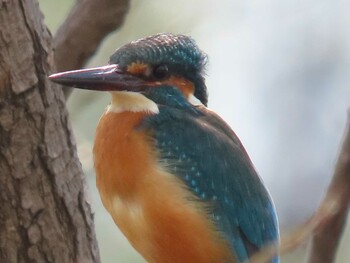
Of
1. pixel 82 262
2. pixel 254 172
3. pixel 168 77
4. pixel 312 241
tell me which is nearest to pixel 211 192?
pixel 254 172

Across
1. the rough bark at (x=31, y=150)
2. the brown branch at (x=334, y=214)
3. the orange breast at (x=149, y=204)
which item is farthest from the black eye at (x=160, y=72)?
the brown branch at (x=334, y=214)

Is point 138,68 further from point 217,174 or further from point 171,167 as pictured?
point 217,174

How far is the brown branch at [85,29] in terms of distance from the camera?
2.94 metres

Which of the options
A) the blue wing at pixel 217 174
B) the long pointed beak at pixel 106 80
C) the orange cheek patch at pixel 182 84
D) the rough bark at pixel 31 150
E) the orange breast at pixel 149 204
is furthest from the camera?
the orange cheek patch at pixel 182 84

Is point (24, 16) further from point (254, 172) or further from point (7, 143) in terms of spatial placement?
point (254, 172)

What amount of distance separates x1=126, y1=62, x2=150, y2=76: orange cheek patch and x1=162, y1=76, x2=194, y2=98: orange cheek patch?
5.7 inches

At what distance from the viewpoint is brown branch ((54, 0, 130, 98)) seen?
2.94m

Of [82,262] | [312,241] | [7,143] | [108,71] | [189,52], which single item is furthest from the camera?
[189,52]

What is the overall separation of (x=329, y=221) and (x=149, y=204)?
121 centimetres

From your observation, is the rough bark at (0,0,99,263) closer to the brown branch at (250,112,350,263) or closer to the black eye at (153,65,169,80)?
the black eye at (153,65,169,80)

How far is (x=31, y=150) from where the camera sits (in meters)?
2.42

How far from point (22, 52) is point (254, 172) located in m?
1.13

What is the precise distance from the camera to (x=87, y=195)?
8.78 ft

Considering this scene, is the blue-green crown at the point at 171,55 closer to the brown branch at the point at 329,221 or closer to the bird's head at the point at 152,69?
the bird's head at the point at 152,69
